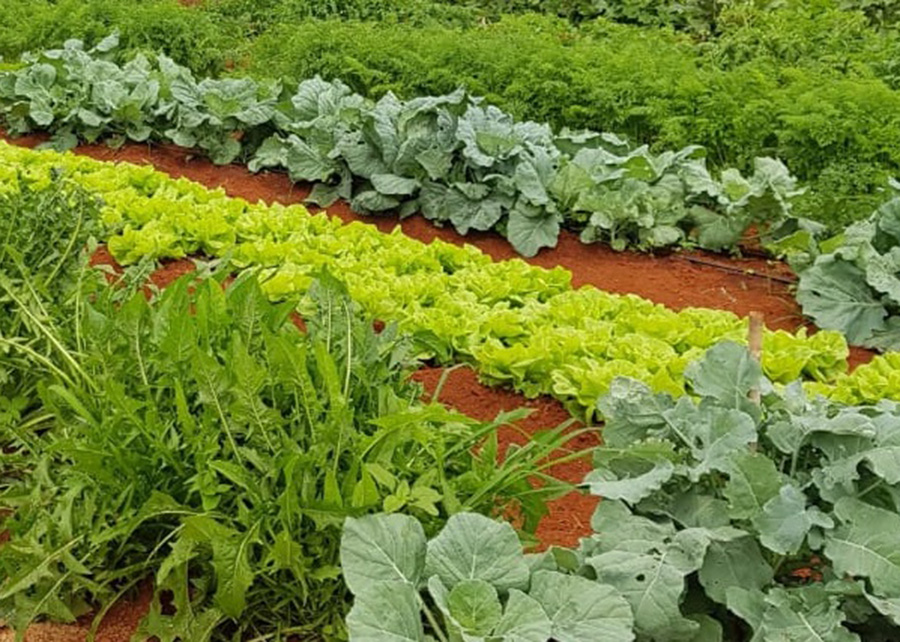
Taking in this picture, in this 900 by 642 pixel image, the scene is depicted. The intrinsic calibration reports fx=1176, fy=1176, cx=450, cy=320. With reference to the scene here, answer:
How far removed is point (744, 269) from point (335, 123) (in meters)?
2.68

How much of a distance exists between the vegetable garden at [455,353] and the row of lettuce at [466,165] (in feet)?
0.08

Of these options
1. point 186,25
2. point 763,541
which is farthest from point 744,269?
point 186,25

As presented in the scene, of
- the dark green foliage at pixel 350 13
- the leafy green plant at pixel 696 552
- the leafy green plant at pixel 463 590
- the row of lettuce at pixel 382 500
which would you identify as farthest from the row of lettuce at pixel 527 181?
the dark green foliage at pixel 350 13

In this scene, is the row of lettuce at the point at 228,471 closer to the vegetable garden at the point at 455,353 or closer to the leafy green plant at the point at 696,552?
the vegetable garden at the point at 455,353

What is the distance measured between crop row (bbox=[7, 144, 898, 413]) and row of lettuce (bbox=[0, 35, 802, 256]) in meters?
0.91

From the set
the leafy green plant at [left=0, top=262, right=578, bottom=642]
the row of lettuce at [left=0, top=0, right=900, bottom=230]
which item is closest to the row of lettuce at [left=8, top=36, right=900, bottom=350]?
the row of lettuce at [left=0, top=0, right=900, bottom=230]

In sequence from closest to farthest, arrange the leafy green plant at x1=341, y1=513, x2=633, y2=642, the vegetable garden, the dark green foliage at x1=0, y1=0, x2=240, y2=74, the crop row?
1. the leafy green plant at x1=341, y1=513, x2=633, y2=642
2. the vegetable garden
3. the crop row
4. the dark green foliage at x1=0, y1=0, x2=240, y2=74

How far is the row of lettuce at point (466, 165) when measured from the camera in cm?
648

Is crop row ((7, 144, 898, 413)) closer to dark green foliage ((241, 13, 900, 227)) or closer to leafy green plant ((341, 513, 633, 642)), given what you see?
leafy green plant ((341, 513, 633, 642))

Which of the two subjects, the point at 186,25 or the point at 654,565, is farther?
the point at 186,25

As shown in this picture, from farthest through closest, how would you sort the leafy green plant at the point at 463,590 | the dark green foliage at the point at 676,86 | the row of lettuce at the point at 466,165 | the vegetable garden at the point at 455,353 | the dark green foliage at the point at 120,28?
the dark green foliage at the point at 120,28
the dark green foliage at the point at 676,86
the row of lettuce at the point at 466,165
the vegetable garden at the point at 455,353
the leafy green plant at the point at 463,590

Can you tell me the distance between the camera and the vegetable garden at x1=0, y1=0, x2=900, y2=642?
2.67 metres

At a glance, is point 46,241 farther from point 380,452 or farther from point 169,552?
point 380,452

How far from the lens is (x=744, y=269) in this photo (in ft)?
20.8
